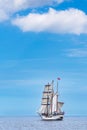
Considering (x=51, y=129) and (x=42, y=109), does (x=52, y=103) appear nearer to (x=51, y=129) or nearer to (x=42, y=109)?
(x=42, y=109)

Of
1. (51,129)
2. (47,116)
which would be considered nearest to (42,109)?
(47,116)

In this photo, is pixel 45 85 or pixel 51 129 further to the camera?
pixel 45 85

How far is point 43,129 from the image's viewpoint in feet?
401

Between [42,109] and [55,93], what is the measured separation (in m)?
8.33

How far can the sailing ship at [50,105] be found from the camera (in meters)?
177

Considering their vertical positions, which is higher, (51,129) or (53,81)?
(53,81)

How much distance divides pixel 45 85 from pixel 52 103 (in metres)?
8.97

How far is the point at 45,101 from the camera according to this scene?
179750 millimetres

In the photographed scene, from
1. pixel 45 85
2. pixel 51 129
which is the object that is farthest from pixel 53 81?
pixel 51 129

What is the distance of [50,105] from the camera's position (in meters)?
178

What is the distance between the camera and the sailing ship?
176750 mm

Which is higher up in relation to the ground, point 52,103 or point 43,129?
point 52,103

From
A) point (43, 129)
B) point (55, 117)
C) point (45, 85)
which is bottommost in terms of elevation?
point (43, 129)

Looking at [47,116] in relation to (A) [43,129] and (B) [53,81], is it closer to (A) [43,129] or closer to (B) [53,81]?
(B) [53,81]
